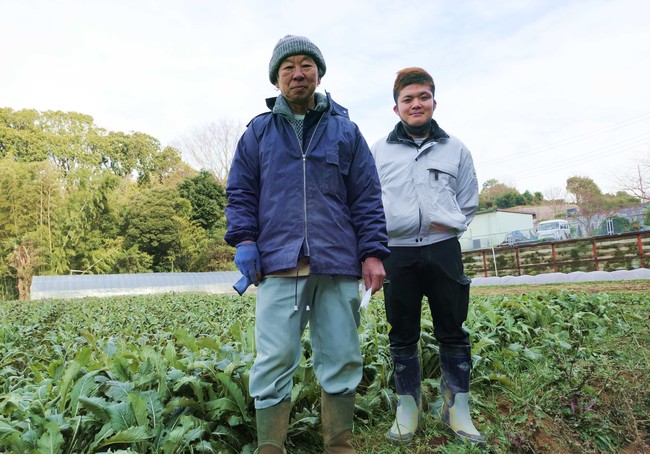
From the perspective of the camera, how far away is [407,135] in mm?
2553

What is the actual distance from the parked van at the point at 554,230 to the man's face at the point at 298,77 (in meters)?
32.1

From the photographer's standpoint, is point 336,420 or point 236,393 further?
point 236,393

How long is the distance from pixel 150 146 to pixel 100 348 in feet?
131

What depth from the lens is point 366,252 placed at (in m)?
2.04

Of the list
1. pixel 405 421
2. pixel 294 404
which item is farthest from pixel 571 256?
pixel 294 404

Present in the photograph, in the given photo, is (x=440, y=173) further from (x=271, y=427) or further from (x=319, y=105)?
(x=271, y=427)

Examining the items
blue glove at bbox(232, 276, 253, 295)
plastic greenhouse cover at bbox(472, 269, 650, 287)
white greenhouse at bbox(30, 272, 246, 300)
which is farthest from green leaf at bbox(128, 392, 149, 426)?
white greenhouse at bbox(30, 272, 246, 300)

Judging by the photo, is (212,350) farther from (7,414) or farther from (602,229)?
(602,229)

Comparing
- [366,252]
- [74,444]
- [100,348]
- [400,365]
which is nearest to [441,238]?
[366,252]

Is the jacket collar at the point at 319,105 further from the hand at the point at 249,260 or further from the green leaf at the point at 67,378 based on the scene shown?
the green leaf at the point at 67,378

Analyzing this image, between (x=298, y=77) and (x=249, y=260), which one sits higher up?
(x=298, y=77)

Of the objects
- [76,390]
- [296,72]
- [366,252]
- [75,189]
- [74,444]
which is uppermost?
[75,189]

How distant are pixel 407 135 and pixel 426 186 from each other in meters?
0.32

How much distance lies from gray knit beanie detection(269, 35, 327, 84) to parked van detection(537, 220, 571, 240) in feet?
105
